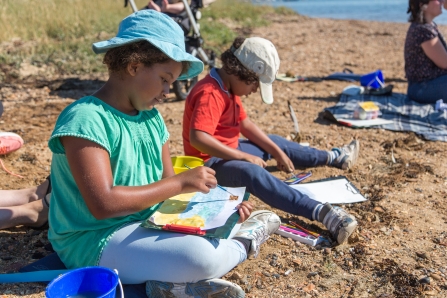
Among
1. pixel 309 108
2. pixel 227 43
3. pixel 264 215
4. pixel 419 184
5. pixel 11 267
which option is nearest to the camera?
pixel 11 267

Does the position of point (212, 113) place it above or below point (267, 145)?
above

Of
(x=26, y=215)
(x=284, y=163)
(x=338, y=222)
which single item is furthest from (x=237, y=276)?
(x=284, y=163)

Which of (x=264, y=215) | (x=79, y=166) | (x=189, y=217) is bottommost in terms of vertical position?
(x=264, y=215)

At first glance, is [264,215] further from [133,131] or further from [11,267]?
[11,267]

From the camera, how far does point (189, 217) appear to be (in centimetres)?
223

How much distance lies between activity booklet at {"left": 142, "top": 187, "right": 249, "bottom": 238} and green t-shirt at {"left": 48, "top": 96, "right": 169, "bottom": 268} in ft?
0.47

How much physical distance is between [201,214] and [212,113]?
1.02 metres

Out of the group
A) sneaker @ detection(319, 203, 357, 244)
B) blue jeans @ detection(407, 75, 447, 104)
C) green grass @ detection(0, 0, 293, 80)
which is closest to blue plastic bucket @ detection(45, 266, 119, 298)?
sneaker @ detection(319, 203, 357, 244)

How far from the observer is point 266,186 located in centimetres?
297

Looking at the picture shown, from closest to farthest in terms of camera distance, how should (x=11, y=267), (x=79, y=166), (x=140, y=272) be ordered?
(x=79, y=166) → (x=140, y=272) → (x=11, y=267)

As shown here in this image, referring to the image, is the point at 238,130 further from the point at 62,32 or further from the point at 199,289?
the point at 62,32

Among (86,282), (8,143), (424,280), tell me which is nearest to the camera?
(86,282)

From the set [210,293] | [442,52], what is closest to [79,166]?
[210,293]

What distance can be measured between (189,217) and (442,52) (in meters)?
4.03
